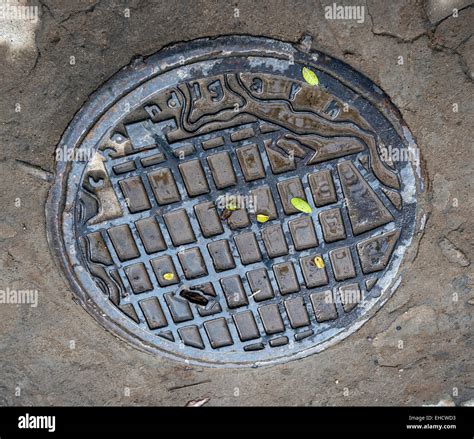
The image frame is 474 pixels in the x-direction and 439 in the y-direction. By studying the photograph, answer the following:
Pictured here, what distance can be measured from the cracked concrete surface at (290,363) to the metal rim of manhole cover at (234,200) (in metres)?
0.12

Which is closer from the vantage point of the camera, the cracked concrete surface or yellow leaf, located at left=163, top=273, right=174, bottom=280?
the cracked concrete surface

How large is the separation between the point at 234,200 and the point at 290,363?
1192mm

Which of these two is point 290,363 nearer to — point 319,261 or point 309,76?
point 319,261

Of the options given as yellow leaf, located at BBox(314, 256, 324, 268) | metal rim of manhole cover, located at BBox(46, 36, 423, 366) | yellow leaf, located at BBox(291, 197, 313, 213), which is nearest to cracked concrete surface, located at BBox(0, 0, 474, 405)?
metal rim of manhole cover, located at BBox(46, 36, 423, 366)

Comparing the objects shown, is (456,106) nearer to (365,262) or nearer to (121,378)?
(365,262)

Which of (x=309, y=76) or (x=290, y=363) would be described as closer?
(x=309, y=76)

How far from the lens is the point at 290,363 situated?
319 centimetres

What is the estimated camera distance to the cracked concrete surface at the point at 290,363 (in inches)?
105

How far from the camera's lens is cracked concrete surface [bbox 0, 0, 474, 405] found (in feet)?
8.79

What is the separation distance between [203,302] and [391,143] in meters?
1.44

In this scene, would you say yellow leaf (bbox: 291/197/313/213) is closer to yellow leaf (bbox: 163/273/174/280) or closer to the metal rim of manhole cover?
the metal rim of manhole cover

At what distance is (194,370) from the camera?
10.5ft

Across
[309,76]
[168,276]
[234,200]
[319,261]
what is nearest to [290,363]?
[319,261]

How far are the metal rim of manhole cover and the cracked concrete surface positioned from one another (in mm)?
124
